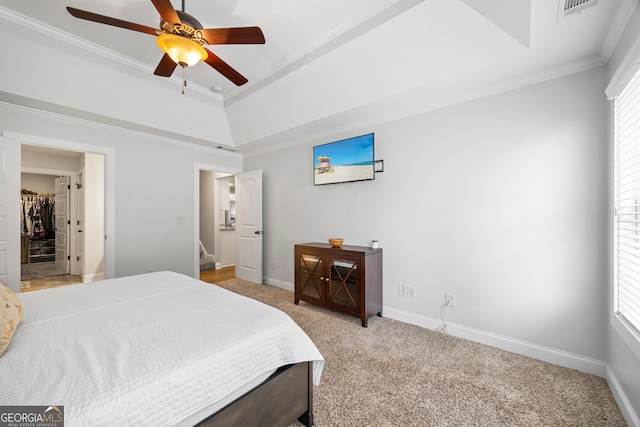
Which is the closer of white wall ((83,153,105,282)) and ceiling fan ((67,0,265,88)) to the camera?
ceiling fan ((67,0,265,88))

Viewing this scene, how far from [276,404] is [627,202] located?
7.93 feet

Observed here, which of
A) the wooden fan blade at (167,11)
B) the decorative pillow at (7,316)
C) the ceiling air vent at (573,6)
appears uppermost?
the ceiling air vent at (573,6)

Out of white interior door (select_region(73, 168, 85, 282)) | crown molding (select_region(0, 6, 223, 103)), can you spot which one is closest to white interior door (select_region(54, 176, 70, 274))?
white interior door (select_region(73, 168, 85, 282))

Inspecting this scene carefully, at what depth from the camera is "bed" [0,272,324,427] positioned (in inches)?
33.5

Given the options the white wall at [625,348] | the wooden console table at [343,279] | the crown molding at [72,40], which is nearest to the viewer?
the white wall at [625,348]

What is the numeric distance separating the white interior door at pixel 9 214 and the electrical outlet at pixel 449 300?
14.6 feet

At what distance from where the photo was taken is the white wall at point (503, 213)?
2016 millimetres

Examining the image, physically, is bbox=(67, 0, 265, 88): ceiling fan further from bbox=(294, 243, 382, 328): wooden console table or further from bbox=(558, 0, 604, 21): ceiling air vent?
bbox=(294, 243, 382, 328): wooden console table

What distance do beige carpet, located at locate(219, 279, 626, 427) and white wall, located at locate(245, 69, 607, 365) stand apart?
1.09ft

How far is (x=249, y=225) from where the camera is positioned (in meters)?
4.59

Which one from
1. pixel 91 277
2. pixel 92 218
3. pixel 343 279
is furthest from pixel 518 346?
pixel 92 218

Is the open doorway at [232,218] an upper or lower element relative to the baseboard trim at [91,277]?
upper

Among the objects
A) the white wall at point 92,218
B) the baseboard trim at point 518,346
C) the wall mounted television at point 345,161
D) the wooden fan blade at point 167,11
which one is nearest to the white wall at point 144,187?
the white wall at point 92,218

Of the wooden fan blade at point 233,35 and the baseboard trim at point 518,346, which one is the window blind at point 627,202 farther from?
the wooden fan blade at point 233,35
